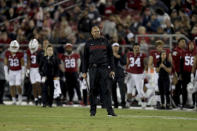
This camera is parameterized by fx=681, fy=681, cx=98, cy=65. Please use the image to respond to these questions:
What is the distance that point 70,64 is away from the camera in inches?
993

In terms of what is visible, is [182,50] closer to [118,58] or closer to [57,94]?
[118,58]

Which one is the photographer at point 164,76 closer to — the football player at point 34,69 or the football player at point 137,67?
the football player at point 137,67

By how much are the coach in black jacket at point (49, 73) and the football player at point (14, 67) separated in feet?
6.01

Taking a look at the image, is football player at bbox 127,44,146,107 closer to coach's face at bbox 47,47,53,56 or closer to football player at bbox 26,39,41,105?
coach's face at bbox 47,47,53,56

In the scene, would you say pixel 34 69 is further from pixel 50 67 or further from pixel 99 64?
pixel 99 64

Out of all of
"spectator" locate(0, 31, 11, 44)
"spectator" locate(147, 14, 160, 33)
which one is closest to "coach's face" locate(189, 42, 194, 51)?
"spectator" locate(147, 14, 160, 33)

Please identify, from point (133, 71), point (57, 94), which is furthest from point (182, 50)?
point (57, 94)

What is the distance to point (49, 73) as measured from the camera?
2302cm

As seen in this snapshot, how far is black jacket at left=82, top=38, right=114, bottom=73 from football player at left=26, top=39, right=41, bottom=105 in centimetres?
711

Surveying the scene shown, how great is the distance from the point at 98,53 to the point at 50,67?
6.03 m

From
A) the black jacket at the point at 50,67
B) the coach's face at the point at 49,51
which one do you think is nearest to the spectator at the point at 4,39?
the black jacket at the point at 50,67

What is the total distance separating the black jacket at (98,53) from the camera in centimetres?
1723

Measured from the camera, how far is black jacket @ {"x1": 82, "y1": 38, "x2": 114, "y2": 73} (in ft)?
56.5

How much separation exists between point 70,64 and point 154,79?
3271 millimetres
